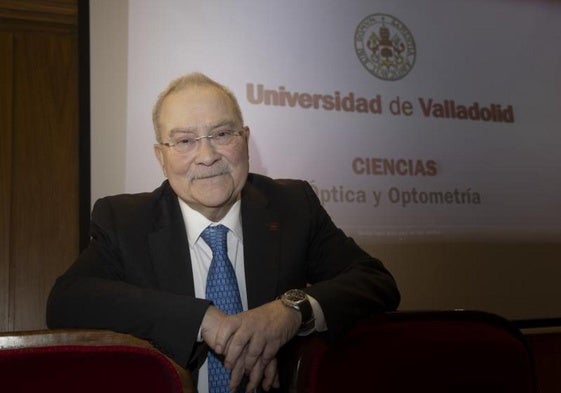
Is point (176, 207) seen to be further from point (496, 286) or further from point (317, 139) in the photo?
point (496, 286)

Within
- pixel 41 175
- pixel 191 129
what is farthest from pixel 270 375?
pixel 41 175

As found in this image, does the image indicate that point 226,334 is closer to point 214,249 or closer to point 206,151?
point 214,249

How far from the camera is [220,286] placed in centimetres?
140

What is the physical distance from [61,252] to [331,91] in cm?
146

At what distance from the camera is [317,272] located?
162 cm

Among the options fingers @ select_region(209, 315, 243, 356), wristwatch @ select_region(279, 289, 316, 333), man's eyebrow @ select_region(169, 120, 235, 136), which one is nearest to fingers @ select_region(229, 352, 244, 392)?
fingers @ select_region(209, 315, 243, 356)

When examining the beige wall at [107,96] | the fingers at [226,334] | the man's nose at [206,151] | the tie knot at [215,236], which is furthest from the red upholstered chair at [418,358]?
the beige wall at [107,96]

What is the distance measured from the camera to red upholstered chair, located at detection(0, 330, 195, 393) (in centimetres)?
71

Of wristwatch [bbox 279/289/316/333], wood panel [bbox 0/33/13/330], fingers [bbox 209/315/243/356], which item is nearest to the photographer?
fingers [bbox 209/315/243/356]

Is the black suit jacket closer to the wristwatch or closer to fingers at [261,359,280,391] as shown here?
the wristwatch

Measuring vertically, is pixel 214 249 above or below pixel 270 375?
above

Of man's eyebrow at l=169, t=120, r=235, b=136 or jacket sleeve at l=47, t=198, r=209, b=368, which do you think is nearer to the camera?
jacket sleeve at l=47, t=198, r=209, b=368

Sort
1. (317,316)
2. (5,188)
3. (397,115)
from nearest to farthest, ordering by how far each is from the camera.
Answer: (317,316) → (5,188) → (397,115)

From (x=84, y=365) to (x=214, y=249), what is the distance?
Result: 73 centimetres
